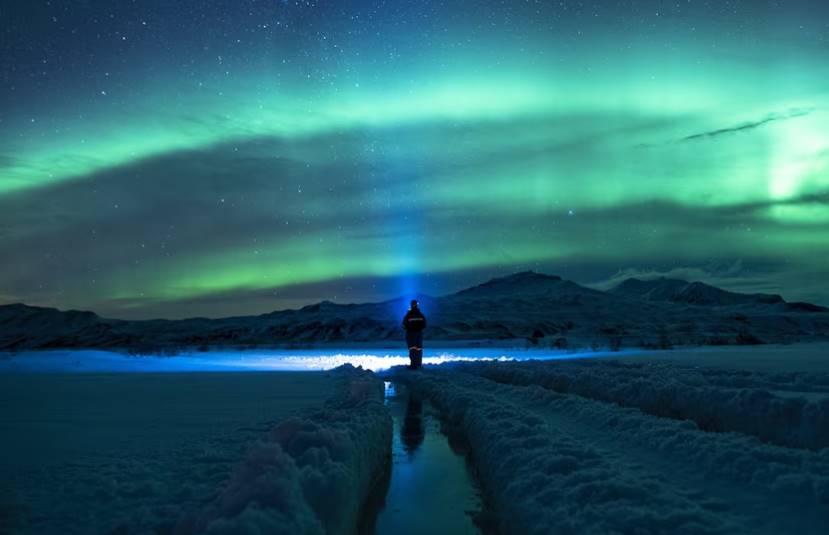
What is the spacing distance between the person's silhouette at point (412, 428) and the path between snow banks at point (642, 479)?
0.87m

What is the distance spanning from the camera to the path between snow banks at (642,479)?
3438 millimetres

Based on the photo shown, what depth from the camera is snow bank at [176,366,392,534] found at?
3.10 m

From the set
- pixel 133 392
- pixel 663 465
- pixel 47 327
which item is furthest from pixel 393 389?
pixel 47 327

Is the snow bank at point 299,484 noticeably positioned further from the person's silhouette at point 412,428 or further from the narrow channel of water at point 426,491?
the person's silhouette at point 412,428

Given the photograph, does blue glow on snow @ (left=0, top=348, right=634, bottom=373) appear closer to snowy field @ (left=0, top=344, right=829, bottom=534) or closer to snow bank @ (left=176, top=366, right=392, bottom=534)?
snowy field @ (left=0, top=344, right=829, bottom=534)

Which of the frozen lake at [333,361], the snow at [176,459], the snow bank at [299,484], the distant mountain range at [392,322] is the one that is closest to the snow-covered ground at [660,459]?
the snow bank at [299,484]

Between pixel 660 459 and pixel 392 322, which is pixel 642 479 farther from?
pixel 392 322

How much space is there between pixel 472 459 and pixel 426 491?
129 cm

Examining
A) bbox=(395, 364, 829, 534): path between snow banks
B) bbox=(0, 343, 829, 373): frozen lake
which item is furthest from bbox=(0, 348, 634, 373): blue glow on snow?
bbox=(395, 364, 829, 534): path between snow banks

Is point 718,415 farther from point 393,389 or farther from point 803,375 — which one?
point 393,389

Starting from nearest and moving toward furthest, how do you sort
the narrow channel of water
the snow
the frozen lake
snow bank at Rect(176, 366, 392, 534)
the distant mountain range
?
snow bank at Rect(176, 366, 392, 534) < the snow < the narrow channel of water < the frozen lake < the distant mountain range

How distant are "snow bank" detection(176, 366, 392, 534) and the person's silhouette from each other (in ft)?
4.76

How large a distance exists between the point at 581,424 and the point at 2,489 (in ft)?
16.3

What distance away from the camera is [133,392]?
10.9 meters
